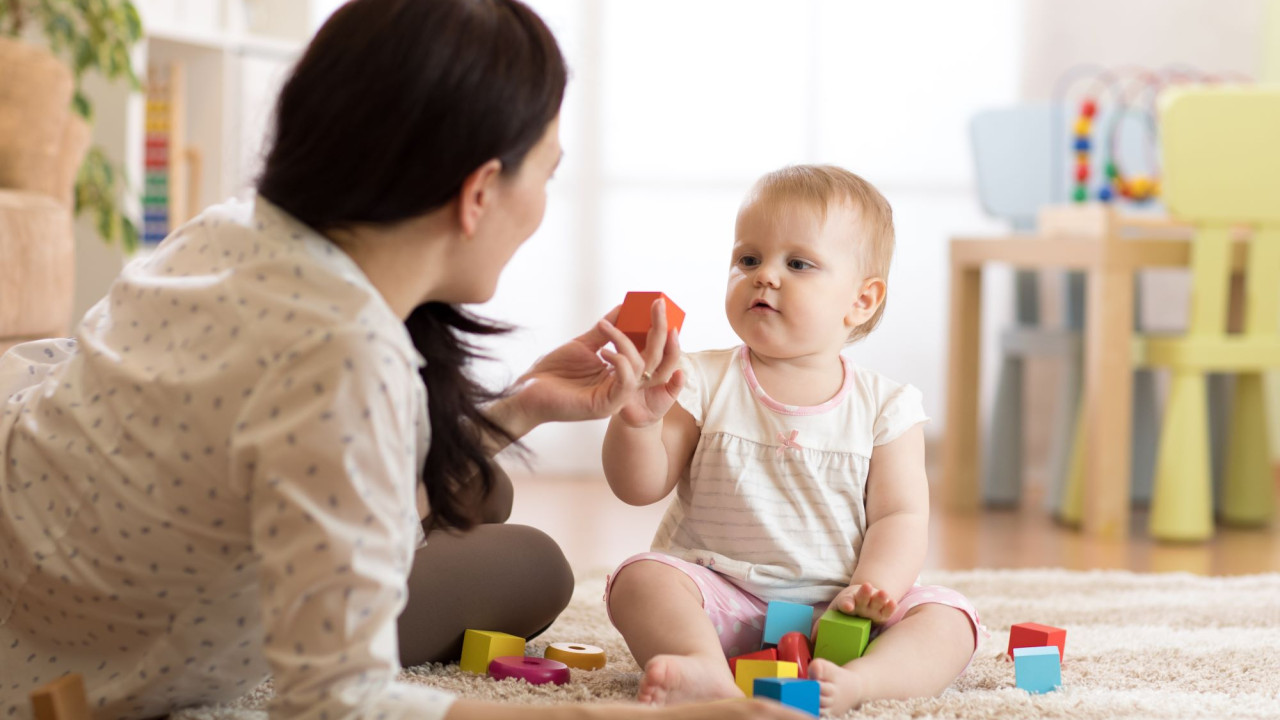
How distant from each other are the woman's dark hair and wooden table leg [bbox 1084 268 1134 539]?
164 centimetres

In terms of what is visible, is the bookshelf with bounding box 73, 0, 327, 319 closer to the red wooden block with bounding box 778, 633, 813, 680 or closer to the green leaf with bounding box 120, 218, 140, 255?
the green leaf with bounding box 120, 218, 140, 255

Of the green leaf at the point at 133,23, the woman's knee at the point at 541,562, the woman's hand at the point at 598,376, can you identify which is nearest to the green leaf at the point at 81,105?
the green leaf at the point at 133,23

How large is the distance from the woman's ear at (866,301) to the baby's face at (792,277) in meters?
0.01

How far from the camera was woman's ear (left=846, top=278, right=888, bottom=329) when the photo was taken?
1.18 metres

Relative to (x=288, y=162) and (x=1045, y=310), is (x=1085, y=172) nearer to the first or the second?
(x=1045, y=310)

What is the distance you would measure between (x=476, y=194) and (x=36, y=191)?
1.30m

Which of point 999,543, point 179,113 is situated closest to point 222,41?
point 179,113

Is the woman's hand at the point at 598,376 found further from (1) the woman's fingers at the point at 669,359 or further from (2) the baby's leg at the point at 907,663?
(2) the baby's leg at the point at 907,663

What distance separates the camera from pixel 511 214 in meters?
0.80

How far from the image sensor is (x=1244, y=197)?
2.12 metres

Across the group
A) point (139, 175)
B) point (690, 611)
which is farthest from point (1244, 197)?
point (139, 175)

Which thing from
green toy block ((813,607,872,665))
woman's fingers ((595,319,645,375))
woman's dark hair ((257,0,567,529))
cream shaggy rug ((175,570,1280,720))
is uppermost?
woman's dark hair ((257,0,567,529))

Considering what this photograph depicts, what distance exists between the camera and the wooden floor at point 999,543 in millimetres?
1938

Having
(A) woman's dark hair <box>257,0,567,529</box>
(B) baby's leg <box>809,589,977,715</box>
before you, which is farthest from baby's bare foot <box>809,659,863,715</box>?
(A) woman's dark hair <box>257,0,567,529</box>
